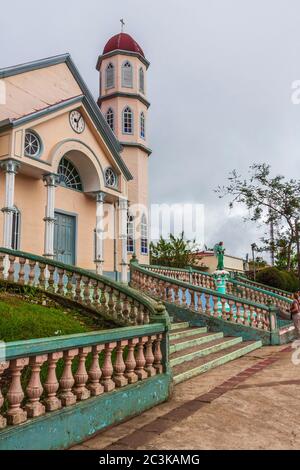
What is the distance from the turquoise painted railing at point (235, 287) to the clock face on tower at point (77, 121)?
584cm

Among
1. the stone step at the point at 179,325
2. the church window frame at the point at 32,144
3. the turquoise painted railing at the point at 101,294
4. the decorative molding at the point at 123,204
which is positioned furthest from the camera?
the decorative molding at the point at 123,204

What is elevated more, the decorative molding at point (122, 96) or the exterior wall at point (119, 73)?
the exterior wall at point (119, 73)

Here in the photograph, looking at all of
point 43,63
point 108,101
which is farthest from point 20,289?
point 108,101

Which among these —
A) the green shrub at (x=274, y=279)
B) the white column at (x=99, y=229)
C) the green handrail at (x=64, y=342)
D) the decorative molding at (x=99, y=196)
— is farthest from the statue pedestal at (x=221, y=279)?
the green handrail at (x=64, y=342)

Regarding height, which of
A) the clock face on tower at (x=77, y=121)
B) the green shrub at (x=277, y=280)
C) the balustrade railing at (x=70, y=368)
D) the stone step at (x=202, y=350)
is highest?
the clock face on tower at (x=77, y=121)

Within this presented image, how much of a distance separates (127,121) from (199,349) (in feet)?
50.2

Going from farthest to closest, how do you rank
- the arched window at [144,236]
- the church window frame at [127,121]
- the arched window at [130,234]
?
the church window frame at [127,121] → the arched window at [144,236] → the arched window at [130,234]

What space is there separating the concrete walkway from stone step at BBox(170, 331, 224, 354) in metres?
0.84

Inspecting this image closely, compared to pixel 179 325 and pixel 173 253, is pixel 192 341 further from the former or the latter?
pixel 173 253

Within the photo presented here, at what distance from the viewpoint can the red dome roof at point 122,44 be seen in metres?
21.4

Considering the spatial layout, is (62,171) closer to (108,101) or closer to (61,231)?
(61,231)

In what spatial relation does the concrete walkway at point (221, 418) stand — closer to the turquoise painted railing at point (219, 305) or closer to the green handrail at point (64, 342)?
the green handrail at point (64, 342)

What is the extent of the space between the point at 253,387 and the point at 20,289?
5386 mm

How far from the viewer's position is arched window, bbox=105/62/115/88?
21.1 m
